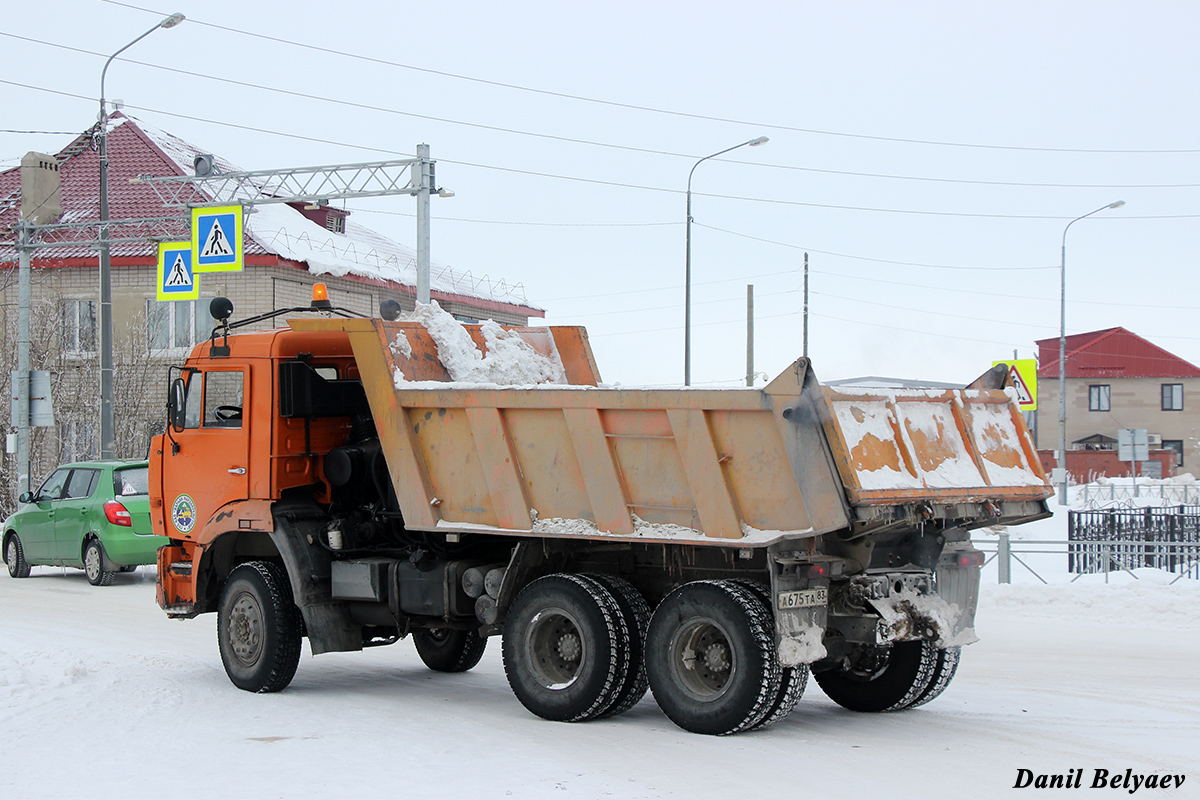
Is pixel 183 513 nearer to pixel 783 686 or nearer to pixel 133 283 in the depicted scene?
pixel 783 686

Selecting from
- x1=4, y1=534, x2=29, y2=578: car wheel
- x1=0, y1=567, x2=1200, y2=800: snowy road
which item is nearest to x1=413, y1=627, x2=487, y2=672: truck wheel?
x1=0, y1=567, x2=1200, y2=800: snowy road

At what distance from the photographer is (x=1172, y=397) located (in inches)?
3027

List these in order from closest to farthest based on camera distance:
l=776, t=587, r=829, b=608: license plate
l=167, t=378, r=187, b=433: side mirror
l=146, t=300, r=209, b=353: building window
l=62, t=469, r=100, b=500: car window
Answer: l=776, t=587, r=829, b=608: license plate < l=167, t=378, r=187, b=433: side mirror < l=62, t=469, r=100, b=500: car window < l=146, t=300, r=209, b=353: building window

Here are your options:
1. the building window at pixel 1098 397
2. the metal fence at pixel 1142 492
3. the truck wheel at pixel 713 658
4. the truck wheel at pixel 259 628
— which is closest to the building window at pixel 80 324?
the truck wheel at pixel 259 628

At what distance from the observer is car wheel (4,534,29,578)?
20.0m

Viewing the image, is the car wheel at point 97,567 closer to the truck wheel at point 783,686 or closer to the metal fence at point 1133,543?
the truck wheel at point 783,686

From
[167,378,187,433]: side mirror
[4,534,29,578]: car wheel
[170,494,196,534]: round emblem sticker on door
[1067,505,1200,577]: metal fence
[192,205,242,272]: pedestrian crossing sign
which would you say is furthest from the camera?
[192,205,242,272]: pedestrian crossing sign

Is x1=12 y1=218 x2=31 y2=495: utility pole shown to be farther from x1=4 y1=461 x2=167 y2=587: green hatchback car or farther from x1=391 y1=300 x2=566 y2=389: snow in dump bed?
x1=391 y1=300 x2=566 y2=389: snow in dump bed

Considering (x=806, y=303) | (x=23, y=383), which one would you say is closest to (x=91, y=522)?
(x=23, y=383)

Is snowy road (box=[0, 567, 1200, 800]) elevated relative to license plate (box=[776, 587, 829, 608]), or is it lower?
lower

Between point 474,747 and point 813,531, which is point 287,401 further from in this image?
point 813,531

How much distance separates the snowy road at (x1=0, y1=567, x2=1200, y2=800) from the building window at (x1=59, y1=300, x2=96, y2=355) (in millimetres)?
23862

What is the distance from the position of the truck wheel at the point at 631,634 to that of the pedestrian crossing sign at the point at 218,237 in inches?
626

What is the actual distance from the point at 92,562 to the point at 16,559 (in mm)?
2266
